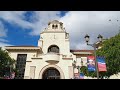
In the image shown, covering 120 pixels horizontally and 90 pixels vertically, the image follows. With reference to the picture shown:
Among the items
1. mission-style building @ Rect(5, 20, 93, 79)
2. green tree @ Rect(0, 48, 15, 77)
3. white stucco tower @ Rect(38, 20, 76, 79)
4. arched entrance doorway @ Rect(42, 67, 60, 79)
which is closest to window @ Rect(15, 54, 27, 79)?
mission-style building @ Rect(5, 20, 93, 79)

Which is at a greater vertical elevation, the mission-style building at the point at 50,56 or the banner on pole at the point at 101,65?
the mission-style building at the point at 50,56

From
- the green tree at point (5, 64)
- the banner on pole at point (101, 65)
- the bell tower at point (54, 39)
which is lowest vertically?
the banner on pole at point (101, 65)

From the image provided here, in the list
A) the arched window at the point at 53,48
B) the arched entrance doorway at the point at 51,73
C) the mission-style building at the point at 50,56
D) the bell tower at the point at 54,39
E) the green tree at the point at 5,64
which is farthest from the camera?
the arched window at the point at 53,48

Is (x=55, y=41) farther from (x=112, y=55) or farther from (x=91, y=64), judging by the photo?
(x=91, y=64)

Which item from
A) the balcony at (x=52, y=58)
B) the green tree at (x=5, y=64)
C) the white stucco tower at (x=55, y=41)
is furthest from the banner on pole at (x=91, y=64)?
the green tree at (x=5, y=64)

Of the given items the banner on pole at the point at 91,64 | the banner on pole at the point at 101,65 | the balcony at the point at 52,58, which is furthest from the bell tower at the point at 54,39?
the banner on pole at the point at 101,65

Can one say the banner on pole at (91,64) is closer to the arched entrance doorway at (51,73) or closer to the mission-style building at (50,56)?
the mission-style building at (50,56)

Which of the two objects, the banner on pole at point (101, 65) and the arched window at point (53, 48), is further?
the arched window at point (53, 48)

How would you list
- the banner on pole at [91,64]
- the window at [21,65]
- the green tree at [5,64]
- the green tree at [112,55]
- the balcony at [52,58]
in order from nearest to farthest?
the banner on pole at [91,64], the green tree at [112,55], the green tree at [5,64], the balcony at [52,58], the window at [21,65]

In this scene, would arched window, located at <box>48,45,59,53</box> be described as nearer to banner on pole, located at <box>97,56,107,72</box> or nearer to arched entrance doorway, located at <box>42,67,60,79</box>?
arched entrance doorway, located at <box>42,67,60,79</box>
